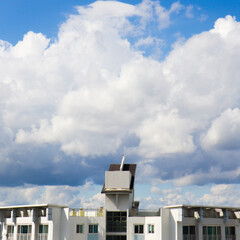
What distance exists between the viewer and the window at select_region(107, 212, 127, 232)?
6494 cm

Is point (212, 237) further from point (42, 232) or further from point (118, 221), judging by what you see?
point (42, 232)

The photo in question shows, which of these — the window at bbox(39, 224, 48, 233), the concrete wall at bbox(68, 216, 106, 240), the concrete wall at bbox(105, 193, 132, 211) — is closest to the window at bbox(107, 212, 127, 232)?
the concrete wall at bbox(105, 193, 132, 211)

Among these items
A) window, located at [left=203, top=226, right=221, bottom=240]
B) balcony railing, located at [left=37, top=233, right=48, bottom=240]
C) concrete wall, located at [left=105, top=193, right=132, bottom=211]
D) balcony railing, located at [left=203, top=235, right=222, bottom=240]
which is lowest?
balcony railing, located at [left=37, top=233, right=48, bottom=240]

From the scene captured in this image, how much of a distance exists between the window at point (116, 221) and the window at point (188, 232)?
9083 millimetres

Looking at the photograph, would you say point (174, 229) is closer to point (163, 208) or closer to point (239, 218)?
point (163, 208)

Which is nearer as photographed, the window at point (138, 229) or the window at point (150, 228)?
the window at point (150, 228)

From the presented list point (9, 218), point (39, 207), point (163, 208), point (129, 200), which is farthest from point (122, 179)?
point (9, 218)

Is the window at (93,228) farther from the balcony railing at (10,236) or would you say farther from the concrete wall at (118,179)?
the balcony railing at (10,236)

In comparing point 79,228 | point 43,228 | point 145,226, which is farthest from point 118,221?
point 43,228

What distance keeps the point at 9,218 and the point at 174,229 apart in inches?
1003

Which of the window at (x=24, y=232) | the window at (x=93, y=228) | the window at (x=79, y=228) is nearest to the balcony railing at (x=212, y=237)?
the window at (x=93, y=228)

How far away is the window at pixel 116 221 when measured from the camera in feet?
213

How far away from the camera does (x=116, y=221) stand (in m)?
65.4

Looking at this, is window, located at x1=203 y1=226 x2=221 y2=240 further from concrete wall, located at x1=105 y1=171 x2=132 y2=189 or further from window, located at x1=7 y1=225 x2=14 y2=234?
window, located at x1=7 y1=225 x2=14 y2=234
